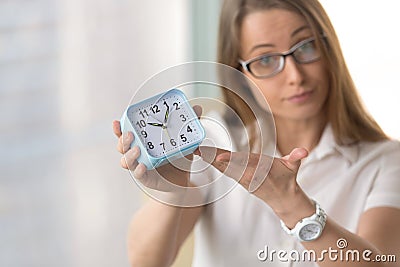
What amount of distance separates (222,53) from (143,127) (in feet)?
0.52

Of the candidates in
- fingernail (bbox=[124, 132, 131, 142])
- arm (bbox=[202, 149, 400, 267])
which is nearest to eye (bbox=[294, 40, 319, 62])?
arm (bbox=[202, 149, 400, 267])

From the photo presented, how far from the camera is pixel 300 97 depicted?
0.96 metres

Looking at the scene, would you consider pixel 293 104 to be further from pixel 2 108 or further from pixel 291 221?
pixel 2 108

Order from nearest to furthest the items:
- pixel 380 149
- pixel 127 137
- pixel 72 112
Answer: pixel 127 137 < pixel 380 149 < pixel 72 112

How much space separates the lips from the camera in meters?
0.96

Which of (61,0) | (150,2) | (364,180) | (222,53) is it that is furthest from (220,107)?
(61,0)

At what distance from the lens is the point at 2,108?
4.27ft

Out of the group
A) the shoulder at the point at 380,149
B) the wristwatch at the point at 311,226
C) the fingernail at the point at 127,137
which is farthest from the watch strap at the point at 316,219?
the fingernail at the point at 127,137

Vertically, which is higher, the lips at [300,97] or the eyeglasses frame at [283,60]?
the eyeglasses frame at [283,60]

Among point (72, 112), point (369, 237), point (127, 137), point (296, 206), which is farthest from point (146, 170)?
point (72, 112)

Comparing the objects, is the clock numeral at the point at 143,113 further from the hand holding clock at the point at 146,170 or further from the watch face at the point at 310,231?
the watch face at the point at 310,231

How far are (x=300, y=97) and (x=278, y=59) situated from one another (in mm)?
53

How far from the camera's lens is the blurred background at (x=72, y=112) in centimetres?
113

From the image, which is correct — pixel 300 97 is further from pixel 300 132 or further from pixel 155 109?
pixel 155 109
